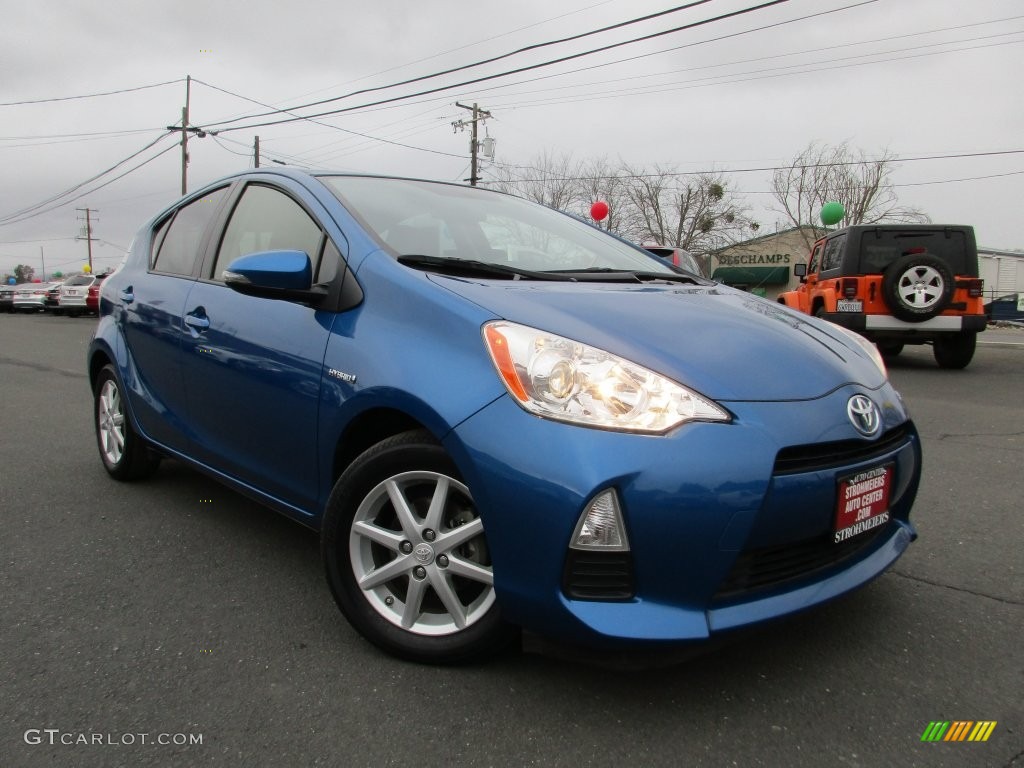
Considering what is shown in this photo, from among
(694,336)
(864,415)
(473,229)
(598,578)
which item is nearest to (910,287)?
(473,229)

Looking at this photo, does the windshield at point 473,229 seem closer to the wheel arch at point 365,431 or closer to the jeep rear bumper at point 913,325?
the wheel arch at point 365,431

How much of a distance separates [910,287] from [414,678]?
345 inches

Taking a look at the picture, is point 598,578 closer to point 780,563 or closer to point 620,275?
point 780,563

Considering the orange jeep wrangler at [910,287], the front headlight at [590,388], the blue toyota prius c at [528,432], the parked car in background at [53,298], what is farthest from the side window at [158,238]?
the parked car in background at [53,298]

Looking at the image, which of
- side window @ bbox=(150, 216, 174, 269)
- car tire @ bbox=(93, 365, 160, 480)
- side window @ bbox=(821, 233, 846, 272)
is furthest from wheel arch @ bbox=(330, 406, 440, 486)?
side window @ bbox=(821, 233, 846, 272)


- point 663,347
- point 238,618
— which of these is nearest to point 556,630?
point 663,347

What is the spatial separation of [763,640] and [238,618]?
1.66 metres

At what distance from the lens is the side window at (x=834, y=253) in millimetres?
9974

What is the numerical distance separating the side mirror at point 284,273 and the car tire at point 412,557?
2.03ft

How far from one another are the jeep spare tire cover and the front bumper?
8117 millimetres

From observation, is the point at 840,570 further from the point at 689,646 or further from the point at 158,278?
the point at 158,278

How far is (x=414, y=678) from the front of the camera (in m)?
2.13

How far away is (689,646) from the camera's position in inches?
71.5

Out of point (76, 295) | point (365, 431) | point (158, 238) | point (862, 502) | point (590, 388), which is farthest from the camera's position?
point (76, 295)
